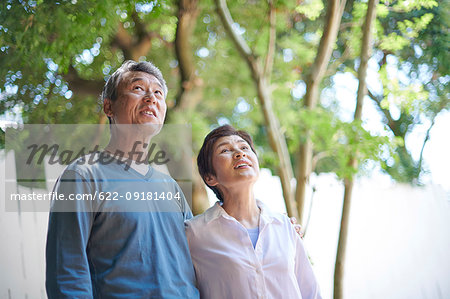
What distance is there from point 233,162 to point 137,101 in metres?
0.40

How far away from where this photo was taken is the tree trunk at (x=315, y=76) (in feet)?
8.57

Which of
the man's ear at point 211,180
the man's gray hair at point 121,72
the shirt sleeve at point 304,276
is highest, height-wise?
the man's gray hair at point 121,72

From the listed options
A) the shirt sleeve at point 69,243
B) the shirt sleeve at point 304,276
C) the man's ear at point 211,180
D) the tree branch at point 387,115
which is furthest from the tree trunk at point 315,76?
the shirt sleeve at point 69,243

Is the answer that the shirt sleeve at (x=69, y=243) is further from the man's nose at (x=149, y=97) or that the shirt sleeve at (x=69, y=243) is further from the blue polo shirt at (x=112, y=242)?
the man's nose at (x=149, y=97)

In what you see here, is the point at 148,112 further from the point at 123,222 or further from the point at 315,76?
the point at 315,76

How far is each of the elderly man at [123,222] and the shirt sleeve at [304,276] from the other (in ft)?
1.38

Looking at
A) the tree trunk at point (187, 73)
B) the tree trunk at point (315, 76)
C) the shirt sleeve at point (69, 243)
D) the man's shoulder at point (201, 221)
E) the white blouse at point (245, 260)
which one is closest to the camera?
the shirt sleeve at point (69, 243)

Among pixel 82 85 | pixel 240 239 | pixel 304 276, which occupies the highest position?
pixel 82 85

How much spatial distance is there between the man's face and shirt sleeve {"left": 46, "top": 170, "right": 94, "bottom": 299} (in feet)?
0.94

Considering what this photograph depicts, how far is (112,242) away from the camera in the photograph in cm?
119

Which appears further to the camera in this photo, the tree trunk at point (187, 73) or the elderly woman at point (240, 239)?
the tree trunk at point (187, 73)

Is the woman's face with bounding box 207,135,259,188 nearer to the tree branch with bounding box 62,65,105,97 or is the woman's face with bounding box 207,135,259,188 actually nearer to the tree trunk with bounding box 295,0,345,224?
the tree trunk with bounding box 295,0,345,224

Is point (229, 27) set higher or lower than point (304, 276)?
A: higher

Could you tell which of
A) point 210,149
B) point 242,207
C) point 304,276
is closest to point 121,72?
point 210,149
